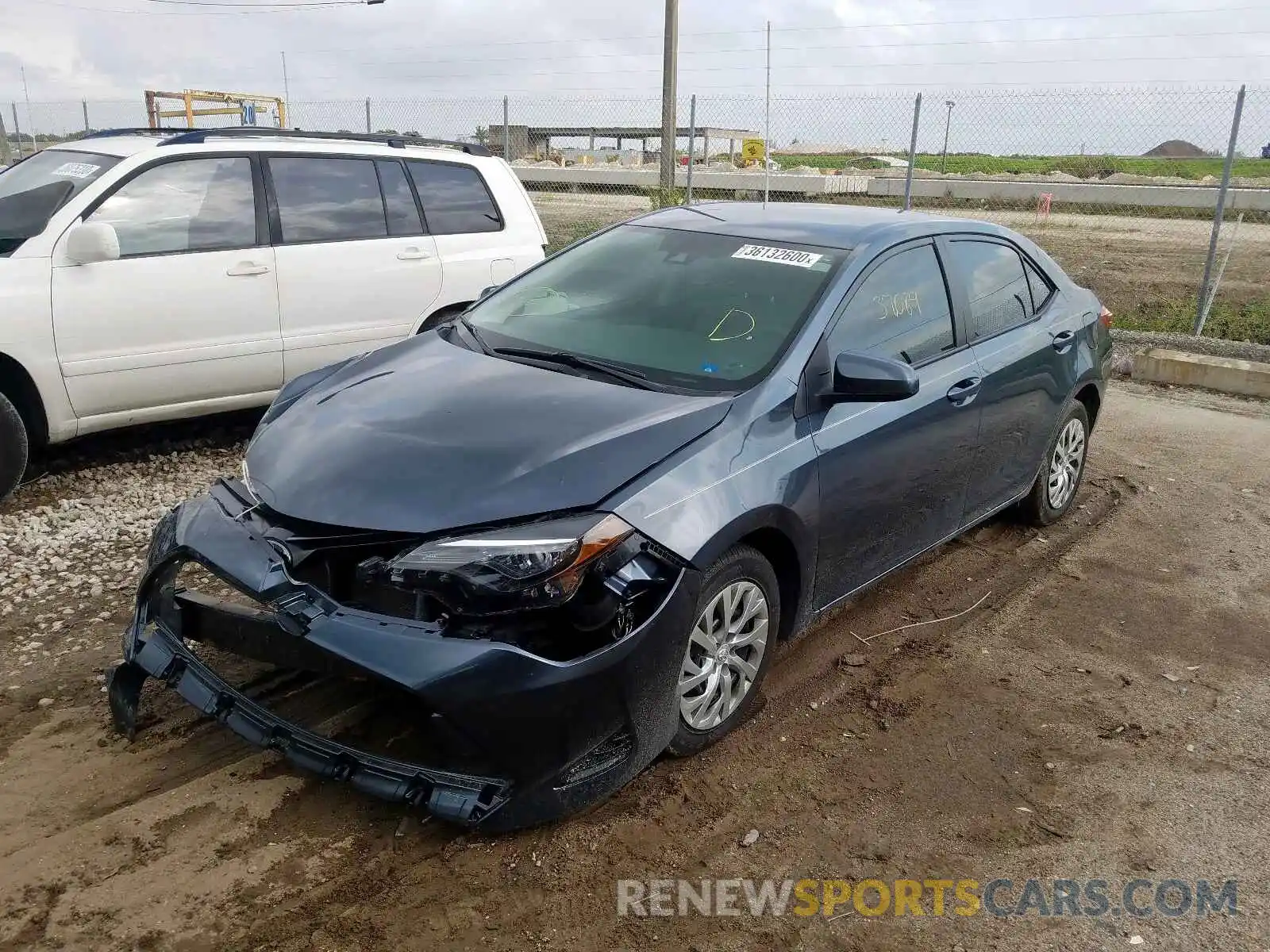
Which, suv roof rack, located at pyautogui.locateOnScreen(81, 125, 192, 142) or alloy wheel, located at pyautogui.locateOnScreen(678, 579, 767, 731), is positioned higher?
suv roof rack, located at pyautogui.locateOnScreen(81, 125, 192, 142)

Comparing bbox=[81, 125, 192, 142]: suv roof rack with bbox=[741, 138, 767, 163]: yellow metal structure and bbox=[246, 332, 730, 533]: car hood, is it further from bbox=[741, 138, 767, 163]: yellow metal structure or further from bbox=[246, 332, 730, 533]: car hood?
bbox=[741, 138, 767, 163]: yellow metal structure

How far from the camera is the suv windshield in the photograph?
543 cm

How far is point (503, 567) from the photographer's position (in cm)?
278

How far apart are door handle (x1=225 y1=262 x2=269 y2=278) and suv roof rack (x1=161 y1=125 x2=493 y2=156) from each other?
2.48 feet

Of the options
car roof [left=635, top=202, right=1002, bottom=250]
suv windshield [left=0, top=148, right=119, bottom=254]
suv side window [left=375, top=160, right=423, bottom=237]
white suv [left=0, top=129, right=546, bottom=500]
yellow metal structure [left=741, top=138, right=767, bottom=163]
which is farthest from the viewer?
yellow metal structure [left=741, top=138, right=767, bottom=163]

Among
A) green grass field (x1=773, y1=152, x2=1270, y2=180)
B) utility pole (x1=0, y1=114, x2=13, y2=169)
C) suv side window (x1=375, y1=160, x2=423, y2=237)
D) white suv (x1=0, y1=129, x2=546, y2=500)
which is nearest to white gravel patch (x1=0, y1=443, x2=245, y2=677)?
white suv (x1=0, y1=129, x2=546, y2=500)

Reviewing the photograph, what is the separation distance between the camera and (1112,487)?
6527 mm

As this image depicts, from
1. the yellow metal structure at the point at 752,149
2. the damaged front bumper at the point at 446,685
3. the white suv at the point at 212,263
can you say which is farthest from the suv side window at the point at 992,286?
the yellow metal structure at the point at 752,149

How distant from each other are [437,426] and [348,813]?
1.19m

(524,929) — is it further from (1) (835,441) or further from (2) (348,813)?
(1) (835,441)

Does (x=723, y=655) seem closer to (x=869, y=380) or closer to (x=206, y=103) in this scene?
(x=869, y=380)

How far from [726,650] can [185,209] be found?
4.29 m

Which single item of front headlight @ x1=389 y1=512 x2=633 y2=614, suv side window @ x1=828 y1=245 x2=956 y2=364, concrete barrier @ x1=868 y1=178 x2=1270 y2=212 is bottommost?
concrete barrier @ x1=868 y1=178 x2=1270 y2=212

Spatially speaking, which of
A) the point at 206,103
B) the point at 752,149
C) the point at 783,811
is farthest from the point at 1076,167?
the point at 783,811
